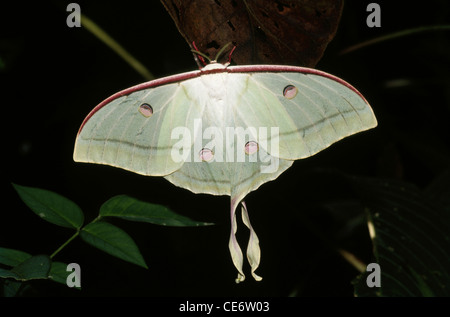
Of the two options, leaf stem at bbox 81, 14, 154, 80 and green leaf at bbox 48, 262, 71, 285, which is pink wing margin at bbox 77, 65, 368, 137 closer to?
green leaf at bbox 48, 262, 71, 285

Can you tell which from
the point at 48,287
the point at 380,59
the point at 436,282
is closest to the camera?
the point at 436,282

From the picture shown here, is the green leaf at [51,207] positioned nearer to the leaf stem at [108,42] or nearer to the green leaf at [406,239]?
the leaf stem at [108,42]

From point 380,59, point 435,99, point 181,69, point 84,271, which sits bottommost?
point 84,271

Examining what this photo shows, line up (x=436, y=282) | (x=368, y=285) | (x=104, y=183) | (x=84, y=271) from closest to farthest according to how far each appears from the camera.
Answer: (x=368, y=285), (x=436, y=282), (x=84, y=271), (x=104, y=183)

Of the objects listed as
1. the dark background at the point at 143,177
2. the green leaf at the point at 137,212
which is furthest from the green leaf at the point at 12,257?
the dark background at the point at 143,177

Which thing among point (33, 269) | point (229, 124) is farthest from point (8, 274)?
point (229, 124)

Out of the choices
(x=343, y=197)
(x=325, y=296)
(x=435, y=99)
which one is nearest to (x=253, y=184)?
(x=325, y=296)

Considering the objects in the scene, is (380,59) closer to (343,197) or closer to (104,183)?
(343,197)
